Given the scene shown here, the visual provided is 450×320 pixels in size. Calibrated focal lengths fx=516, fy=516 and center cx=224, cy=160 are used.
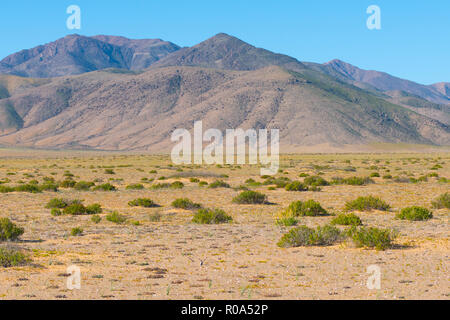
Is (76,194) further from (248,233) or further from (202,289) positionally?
(202,289)

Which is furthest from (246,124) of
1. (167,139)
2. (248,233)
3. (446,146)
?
(248,233)

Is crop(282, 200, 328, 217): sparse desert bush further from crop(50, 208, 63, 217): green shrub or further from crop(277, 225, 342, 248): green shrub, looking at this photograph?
crop(50, 208, 63, 217): green shrub

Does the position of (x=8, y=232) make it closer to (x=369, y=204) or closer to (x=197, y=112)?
(x=369, y=204)

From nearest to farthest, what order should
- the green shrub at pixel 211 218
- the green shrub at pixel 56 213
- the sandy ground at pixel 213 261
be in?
the sandy ground at pixel 213 261 < the green shrub at pixel 211 218 < the green shrub at pixel 56 213

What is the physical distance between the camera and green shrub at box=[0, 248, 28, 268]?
10611mm

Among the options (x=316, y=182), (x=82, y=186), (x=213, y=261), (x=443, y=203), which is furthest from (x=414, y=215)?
(x=82, y=186)

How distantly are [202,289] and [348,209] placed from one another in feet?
42.8

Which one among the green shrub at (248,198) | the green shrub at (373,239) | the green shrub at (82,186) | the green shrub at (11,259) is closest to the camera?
the green shrub at (11,259)

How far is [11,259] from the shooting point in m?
10.7

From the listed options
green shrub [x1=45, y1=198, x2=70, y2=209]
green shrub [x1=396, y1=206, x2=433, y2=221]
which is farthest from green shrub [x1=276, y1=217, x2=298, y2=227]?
green shrub [x1=45, y1=198, x2=70, y2=209]

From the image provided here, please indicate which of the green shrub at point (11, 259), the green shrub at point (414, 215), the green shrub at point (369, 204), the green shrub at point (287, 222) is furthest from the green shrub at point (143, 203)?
the green shrub at point (11, 259)

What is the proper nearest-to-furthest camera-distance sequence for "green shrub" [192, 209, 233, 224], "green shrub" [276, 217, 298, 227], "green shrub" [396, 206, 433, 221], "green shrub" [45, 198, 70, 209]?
1. "green shrub" [276, 217, 298, 227]
2. "green shrub" [396, 206, 433, 221]
3. "green shrub" [192, 209, 233, 224]
4. "green shrub" [45, 198, 70, 209]

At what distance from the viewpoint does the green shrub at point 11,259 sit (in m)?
10.6

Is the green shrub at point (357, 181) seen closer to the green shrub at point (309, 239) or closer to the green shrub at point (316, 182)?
the green shrub at point (316, 182)
